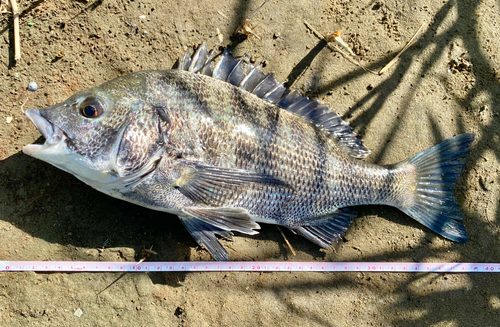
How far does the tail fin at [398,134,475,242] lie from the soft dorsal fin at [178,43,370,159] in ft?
1.89

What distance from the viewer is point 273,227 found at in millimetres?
2943

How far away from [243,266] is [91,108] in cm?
179

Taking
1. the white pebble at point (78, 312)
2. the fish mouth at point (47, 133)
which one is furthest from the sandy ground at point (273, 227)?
the fish mouth at point (47, 133)

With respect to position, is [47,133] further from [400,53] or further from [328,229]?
[400,53]

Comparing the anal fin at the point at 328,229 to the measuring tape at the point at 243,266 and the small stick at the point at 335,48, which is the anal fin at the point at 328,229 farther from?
the small stick at the point at 335,48

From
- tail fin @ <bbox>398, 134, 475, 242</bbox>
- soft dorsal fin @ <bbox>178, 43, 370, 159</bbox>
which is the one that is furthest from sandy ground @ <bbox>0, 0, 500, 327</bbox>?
soft dorsal fin @ <bbox>178, 43, 370, 159</bbox>

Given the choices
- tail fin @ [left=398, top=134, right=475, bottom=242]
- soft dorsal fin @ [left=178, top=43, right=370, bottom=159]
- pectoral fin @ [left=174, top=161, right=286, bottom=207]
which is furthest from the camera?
tail fin @ [left=398, top=134, right=475, bottom=242]

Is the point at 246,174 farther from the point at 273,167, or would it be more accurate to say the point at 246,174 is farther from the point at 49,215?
the point at 49,215

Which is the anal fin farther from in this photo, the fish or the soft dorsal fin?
the soft dorsal fin

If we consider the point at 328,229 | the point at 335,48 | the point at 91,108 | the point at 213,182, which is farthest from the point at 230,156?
the point at 335,48

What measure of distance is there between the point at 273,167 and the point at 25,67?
2.27 meters

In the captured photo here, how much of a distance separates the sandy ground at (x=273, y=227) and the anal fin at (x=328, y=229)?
182mm

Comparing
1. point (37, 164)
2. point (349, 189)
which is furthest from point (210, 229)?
point (37, 164)

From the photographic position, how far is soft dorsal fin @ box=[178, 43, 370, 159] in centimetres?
261
